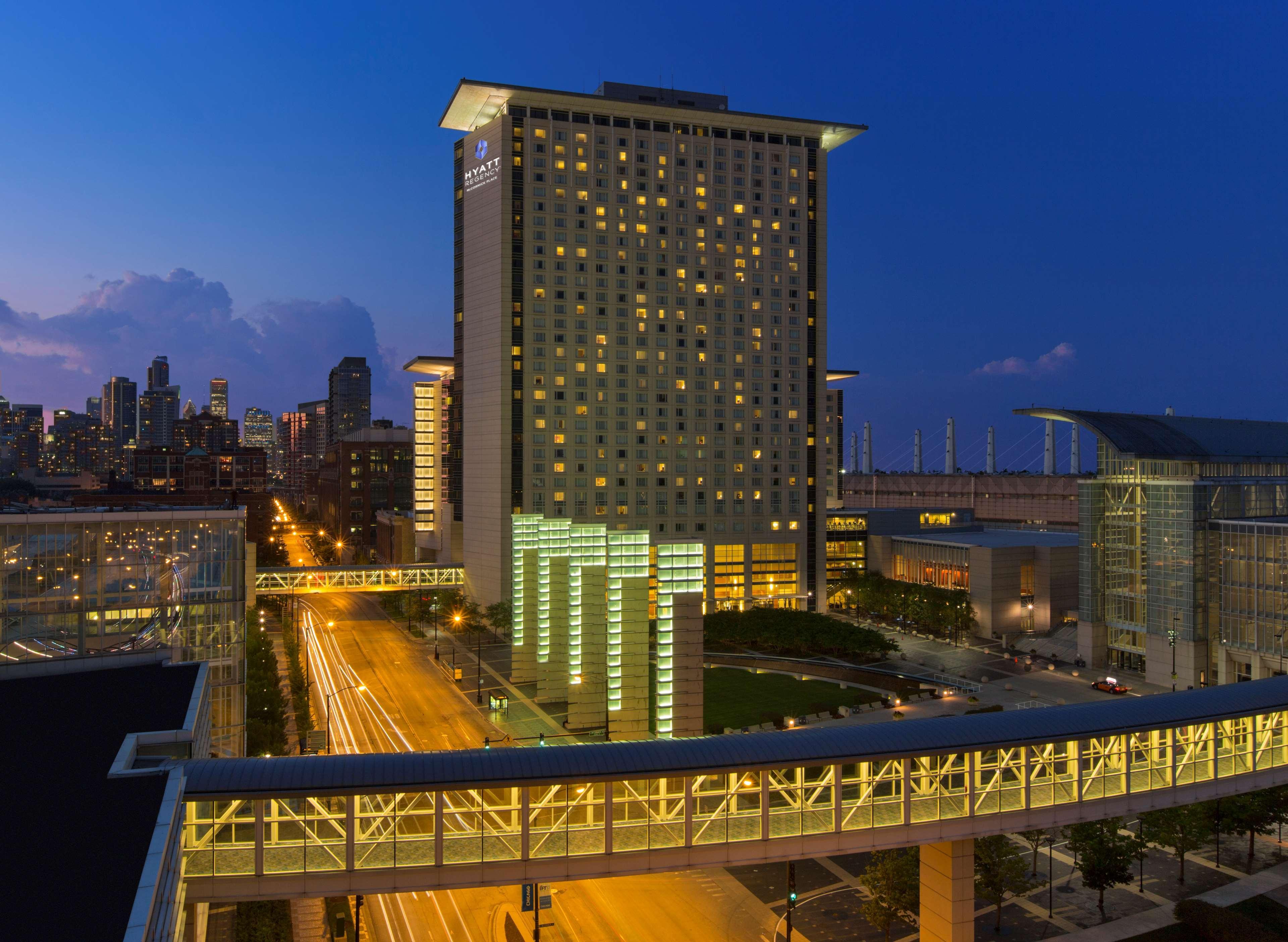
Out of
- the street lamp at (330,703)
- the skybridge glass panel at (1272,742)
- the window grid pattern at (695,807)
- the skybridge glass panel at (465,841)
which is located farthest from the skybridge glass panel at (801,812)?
the street lamp at (330,703)

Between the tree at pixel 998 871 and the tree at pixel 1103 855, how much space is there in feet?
8.54

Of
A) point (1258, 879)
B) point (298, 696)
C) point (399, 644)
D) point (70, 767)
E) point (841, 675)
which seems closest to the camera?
point (70, 767)

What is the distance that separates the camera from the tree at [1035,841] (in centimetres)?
3828

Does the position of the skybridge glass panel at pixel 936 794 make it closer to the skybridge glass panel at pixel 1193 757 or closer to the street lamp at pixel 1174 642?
A: the skybridge glass panel at pixel 1193 757

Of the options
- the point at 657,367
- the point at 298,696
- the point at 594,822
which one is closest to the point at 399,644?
the point at 298,696

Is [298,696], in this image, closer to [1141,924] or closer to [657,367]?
[1141,924]

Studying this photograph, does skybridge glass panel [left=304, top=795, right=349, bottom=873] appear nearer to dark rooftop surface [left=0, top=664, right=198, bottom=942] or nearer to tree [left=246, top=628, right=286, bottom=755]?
dark rooftop surface [left=0, top=664, right=198, bottom=942]

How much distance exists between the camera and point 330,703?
6406 centimetres

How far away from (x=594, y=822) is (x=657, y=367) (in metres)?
82.5

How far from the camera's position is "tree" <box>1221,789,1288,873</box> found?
1587 inches

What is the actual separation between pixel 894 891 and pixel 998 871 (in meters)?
4.75

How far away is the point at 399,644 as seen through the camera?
91.8 meters

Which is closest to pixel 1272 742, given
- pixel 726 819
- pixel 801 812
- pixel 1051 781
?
pixel 1051 781

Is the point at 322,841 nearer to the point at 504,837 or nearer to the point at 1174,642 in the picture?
the point at 504,837
